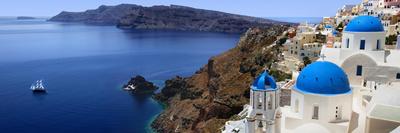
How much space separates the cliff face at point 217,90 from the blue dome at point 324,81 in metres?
17.3

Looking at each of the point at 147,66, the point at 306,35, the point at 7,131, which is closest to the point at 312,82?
the point at 306,35

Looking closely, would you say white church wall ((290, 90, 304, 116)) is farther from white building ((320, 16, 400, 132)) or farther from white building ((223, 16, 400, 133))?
white building ((320, 16, 400, 132))

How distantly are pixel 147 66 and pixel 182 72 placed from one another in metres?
13.5

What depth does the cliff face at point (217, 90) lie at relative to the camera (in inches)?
1490

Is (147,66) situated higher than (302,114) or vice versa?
(302,114)

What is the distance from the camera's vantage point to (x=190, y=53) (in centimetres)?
12331

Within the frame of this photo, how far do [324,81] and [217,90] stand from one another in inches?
1118

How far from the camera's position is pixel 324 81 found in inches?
676

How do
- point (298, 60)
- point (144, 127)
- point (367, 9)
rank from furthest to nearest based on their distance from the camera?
point (367, 9)
point (144, 127)
point (298, 60)

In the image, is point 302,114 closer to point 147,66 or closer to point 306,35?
point 306,35

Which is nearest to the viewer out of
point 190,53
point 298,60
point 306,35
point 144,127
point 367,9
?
point 298,60

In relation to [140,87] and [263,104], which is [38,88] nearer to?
[140,87]

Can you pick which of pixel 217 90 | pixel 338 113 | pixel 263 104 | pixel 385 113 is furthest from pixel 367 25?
pixel 217 90

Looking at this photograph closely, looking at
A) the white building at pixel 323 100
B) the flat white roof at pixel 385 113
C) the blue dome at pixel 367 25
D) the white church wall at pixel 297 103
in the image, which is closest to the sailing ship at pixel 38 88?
the white church wall at pixel 297 103
